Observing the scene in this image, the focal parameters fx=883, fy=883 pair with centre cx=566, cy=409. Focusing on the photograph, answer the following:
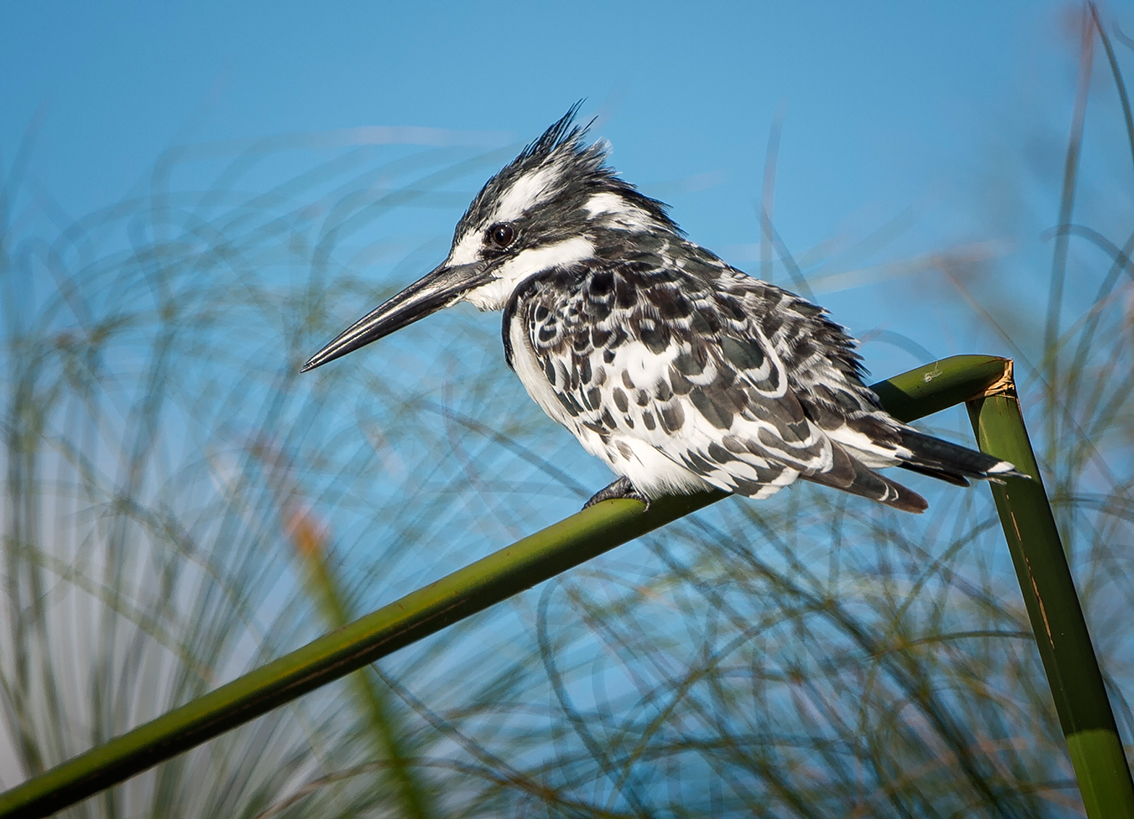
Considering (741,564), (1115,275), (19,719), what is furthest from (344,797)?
(1115,275)

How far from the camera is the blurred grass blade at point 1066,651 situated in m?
0.80

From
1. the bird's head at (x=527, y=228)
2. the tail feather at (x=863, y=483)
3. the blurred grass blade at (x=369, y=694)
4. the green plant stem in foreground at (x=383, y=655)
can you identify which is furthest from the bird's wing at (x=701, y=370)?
the blurred grass blade at (x=369, y=694)

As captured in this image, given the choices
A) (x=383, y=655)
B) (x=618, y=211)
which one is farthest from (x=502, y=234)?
(x=383, y=655)

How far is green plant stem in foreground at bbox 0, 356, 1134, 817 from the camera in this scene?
2.21 feet

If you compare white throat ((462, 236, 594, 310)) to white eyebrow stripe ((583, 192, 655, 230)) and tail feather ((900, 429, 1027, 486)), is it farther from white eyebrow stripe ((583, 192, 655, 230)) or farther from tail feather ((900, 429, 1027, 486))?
tail feather ((900, 429, 1027, 486))

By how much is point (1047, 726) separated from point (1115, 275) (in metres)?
0.77

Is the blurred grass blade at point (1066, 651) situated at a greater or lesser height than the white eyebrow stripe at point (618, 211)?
lesser

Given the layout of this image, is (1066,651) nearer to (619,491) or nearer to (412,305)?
(619,491)

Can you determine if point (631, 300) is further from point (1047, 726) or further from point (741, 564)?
point (1047, 726)

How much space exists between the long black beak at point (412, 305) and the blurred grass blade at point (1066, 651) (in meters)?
0.96

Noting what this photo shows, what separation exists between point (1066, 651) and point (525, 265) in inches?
39.8

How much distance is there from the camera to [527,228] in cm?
154

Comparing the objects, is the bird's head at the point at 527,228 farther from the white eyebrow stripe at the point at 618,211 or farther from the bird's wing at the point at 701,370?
the bird's wing at the point at 701,370

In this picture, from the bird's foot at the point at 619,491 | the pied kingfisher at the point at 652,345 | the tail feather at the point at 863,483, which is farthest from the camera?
the bird's foot at the point at 619,491
